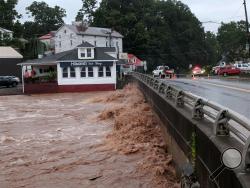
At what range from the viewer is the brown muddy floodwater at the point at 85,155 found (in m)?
12.3

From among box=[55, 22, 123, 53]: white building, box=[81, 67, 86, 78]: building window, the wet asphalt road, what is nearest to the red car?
box=[81, 67, 86, 78]: building window

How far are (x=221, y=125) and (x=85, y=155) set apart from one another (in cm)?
895

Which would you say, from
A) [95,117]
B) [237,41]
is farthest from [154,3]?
[95,117]

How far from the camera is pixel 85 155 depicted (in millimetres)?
15828

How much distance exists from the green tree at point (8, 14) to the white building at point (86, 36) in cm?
978

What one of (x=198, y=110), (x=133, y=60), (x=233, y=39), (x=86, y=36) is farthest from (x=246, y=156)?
(x=233, y=39)

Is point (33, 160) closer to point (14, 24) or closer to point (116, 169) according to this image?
point (116, 169)

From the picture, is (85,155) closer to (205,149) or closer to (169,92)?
(169,92)

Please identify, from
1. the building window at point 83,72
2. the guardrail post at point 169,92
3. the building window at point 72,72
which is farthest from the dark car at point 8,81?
the guardrail post at point 169,92

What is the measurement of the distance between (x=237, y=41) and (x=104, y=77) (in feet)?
260

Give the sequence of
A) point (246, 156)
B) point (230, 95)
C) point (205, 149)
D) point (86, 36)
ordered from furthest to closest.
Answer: point (86, 36), point (230, 95), point (205, 149), point (246, 156)

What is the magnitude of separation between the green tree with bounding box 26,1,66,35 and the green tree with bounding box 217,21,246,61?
161ft

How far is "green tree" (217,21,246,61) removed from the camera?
127812 mm

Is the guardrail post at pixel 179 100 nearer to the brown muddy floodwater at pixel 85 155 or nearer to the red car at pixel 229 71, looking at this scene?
the brown muddy floodwater at pixel 85 155
